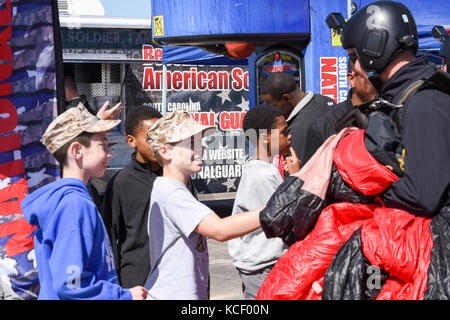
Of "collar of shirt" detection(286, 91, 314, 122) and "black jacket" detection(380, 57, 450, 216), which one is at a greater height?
"black jacket" detection(380, 57, 450, 216)

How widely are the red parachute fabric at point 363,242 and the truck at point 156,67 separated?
2.38 m

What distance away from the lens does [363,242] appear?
2.23 metres

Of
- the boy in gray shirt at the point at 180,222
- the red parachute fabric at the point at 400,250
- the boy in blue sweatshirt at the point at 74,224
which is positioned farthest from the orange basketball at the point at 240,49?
the red parachute fabric at the point at 400,250

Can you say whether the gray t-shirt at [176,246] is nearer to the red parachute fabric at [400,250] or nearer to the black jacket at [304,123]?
the red parachute fabric at [400,250]

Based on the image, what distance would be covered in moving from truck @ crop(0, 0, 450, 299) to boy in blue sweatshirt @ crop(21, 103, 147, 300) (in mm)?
1456

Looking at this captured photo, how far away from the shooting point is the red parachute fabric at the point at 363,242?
7.13 ft

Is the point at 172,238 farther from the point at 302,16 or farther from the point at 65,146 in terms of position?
the point at 302,16

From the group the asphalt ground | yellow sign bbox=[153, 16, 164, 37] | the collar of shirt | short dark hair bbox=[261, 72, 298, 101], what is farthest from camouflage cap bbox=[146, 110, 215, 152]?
yellow sign bbox=[153, 16, 164, 37]

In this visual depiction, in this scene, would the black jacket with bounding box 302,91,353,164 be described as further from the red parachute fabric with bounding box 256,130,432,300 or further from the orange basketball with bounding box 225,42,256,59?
the orange basketball with bounding box 225,42,256,59

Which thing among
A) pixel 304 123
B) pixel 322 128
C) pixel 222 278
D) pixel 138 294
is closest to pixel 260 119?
pixel 322 128

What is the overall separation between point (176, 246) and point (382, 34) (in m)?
1.33

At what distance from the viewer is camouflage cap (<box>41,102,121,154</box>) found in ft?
9.28
